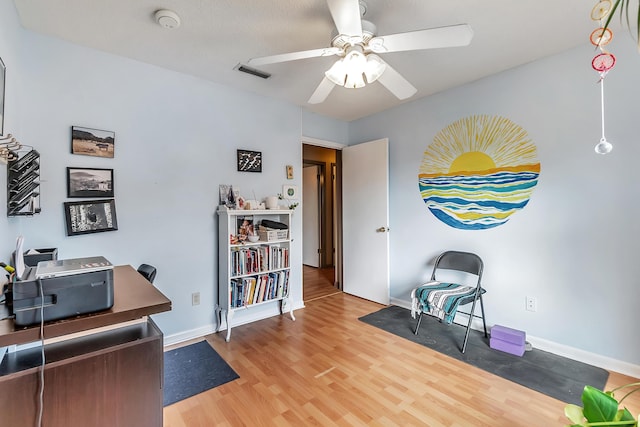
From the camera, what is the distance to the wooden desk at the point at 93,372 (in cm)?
95

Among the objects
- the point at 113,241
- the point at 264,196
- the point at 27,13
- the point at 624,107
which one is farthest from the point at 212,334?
the point at 624,107

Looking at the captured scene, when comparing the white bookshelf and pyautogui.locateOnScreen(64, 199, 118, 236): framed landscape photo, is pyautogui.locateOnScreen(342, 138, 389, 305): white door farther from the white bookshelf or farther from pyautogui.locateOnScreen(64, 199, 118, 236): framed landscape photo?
pyautogui.locateOnScreen(64, 199, 118, 236): framed landscape photo

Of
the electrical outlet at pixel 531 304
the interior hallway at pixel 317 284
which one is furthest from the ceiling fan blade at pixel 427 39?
the interior hallway at pixel 317 284

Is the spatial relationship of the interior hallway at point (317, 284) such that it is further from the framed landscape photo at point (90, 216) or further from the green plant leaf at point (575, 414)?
the green plant leaf at point (575, 414)

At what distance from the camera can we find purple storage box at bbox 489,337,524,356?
7.63 ft

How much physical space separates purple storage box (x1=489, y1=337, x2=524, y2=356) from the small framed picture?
89.9 inches

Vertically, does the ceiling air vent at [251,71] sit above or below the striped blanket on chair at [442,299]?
above

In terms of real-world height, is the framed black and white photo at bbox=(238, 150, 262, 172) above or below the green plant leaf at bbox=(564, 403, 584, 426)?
above

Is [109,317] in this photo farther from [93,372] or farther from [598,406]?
[598,406]

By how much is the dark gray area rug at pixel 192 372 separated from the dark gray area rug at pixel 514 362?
1460 millimetres

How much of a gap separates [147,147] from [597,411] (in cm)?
282

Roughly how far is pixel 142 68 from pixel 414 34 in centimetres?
210

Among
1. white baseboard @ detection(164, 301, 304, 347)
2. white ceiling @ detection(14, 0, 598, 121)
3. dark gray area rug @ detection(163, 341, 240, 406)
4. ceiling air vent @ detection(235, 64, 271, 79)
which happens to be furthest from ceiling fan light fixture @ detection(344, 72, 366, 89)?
white baseboard @ detection(164, 301, 304, 347)

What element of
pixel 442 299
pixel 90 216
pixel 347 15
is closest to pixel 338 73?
pixel 347 15
